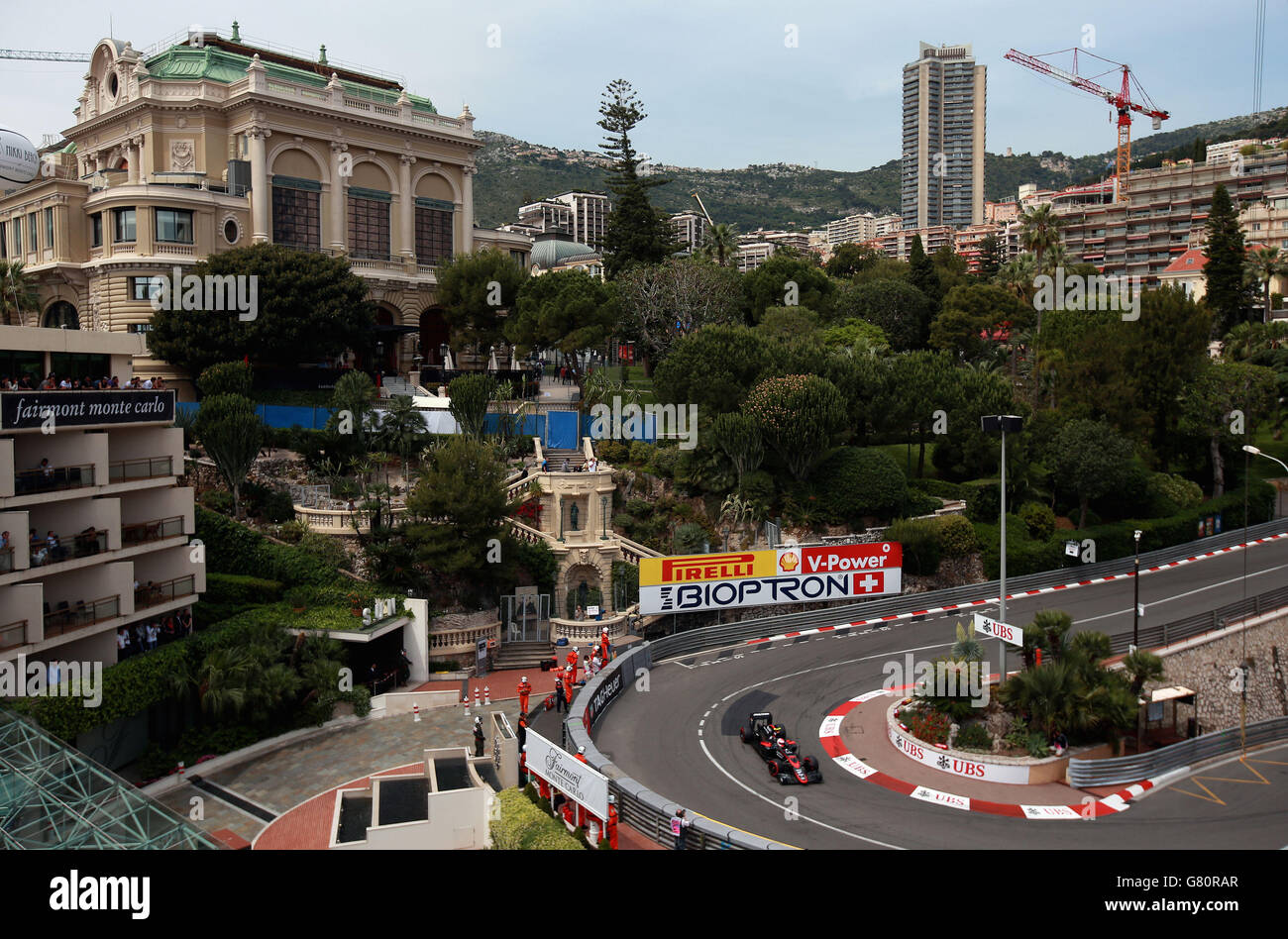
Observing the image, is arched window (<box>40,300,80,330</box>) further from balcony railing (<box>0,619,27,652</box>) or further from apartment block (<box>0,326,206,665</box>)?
balcony railing (<box>0,619,27,652</box>)

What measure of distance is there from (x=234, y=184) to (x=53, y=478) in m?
42.1

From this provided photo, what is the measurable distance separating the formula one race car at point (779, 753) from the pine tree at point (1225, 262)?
265 feet

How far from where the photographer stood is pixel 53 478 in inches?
1282

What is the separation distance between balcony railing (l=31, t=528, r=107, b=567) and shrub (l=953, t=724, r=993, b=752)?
29372mm

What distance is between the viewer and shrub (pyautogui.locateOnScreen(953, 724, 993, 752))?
29.6m

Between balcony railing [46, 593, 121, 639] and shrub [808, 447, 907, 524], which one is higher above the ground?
shrub [808, 447, 907, 524]

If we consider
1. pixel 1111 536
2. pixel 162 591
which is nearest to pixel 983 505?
pixel 1111 536

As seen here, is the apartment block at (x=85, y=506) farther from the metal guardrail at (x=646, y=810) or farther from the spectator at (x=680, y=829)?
the spectator at (x=680, y=829)

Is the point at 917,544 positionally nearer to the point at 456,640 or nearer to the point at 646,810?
the point at 456,640

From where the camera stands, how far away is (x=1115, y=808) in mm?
27219

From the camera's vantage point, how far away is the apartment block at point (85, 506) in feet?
101

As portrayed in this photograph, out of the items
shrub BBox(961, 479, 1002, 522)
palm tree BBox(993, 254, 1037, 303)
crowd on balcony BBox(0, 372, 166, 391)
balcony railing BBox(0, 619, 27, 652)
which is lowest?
balcony railing BBox(0, 619, 27, 652)

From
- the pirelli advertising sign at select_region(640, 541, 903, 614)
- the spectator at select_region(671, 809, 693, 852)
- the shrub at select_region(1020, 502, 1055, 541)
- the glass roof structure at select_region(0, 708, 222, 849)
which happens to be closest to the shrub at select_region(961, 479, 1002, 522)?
the shrub at select_region(1020, 502, 1055, 541)

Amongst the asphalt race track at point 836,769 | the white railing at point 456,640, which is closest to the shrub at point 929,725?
the asphalt race track at point 836,769
